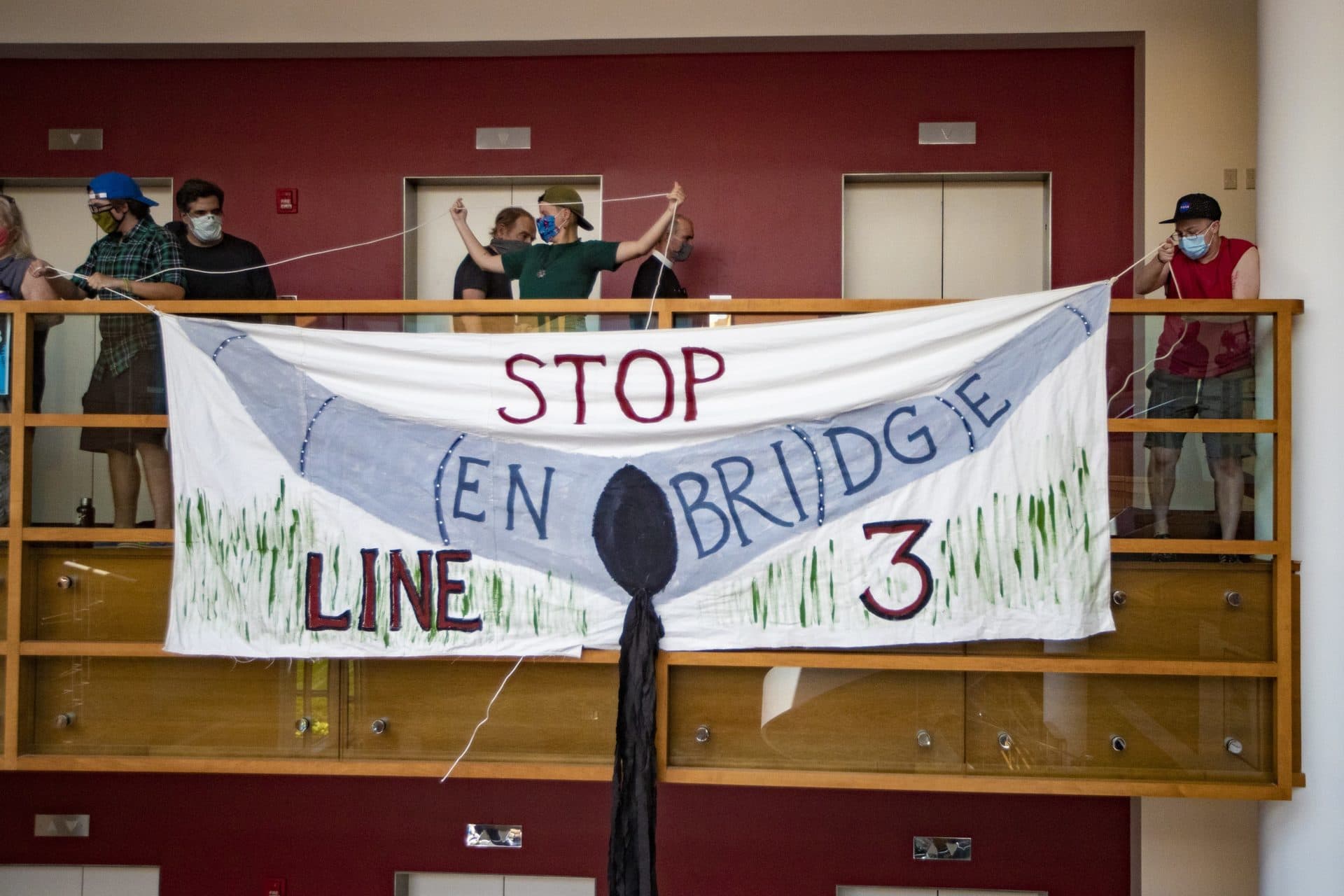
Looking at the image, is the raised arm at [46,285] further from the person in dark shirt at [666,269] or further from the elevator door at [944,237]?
the elevator door at [944,237]

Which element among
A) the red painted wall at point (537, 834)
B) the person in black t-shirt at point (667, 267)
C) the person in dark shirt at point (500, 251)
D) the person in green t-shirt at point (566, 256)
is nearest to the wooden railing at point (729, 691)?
the person in green t-shirt at point (566, 256)

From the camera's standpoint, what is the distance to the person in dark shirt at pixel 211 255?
410 centimetres

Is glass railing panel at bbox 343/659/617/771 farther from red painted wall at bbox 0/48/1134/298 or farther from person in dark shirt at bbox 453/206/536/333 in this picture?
red painted wall at bbox 0/48/1134/298

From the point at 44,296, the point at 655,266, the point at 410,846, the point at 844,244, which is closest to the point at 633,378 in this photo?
the point at 655,266

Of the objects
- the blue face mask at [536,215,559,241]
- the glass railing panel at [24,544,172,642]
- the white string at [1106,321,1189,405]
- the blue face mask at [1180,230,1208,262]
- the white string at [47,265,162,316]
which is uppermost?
the blue face mask at [536,215,559,241]

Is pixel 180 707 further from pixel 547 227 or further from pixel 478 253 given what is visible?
pixel 547 227

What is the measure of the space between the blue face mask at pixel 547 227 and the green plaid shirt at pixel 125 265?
150cm

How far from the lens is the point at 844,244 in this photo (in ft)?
17.0

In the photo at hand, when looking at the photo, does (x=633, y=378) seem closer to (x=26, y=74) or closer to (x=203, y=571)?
(x=203, y=571)

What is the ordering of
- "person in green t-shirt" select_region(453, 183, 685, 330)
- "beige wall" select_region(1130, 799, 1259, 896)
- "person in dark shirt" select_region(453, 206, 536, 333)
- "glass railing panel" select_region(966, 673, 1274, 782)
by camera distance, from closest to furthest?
"glass railing panel" select_region(966, 673, 1274, 782) < "person in green t-shirt" select_region(453, 183, 685, 330) < "person in dark shirt" select_region(453, 206, 536, 333) < "beige wall" select_region(1130, 799, 1259, 896)

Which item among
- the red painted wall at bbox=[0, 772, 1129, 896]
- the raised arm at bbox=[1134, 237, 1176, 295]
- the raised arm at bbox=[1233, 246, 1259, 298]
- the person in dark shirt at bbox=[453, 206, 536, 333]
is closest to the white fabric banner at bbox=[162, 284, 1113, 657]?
the raised arm at bbox=[1134, 237, 1176, 295]

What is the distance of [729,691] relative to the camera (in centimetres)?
369

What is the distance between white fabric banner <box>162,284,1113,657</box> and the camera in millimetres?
3516

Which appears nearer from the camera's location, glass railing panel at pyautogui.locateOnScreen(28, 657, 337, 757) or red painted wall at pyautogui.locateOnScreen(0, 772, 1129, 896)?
glass railing panel at pyautogui.locateOnScreen(28, 657, 337, 757)
